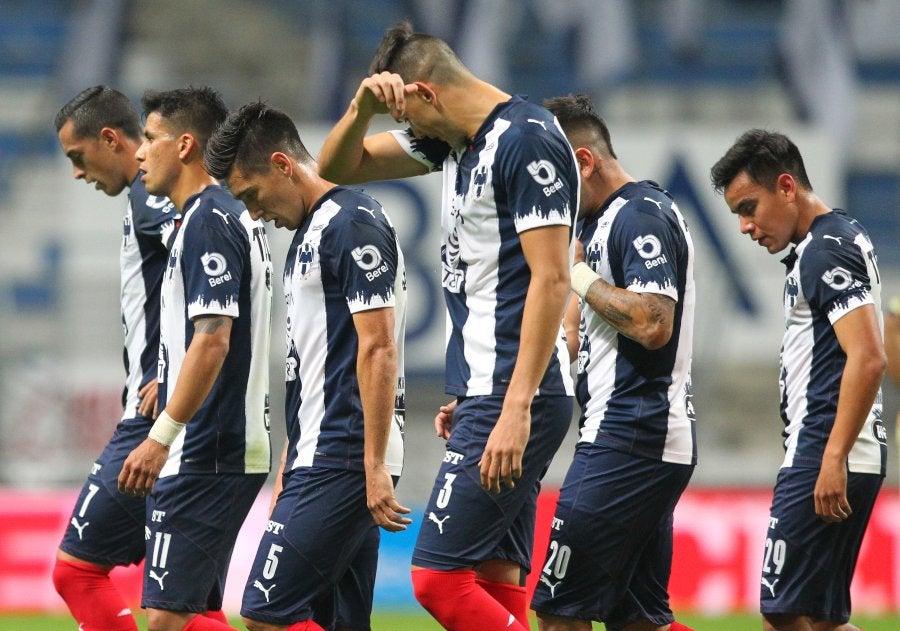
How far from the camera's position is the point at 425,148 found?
183 inches

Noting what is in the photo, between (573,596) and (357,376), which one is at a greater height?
(357,376)

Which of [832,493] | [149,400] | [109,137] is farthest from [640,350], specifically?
[109,137]

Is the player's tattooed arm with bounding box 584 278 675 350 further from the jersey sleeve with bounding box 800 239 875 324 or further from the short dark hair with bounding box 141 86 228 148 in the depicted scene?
the short dark hair with bounding box 141 86 228 148

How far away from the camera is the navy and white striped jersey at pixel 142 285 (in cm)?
555

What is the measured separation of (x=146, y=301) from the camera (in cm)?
559

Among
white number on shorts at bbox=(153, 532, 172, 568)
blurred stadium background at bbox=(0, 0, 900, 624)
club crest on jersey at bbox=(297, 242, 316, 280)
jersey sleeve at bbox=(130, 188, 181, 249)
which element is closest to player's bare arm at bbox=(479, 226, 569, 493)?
club crest on jersey at bbox=(297, 242, 316, 280)

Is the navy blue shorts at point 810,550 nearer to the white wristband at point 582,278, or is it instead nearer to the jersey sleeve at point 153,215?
the white wristband at point 582,278

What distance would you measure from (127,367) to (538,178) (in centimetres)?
234

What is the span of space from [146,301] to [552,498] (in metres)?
5.26

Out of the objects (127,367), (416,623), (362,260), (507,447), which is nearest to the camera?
(507,447)

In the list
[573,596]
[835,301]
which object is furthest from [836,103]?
[573,596]

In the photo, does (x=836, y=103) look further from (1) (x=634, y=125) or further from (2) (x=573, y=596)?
(2) (x=573, y=596)

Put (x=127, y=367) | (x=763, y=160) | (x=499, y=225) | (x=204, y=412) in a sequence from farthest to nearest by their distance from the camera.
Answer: (x=127, y=367) < (x=763, y=160) < (x=204, y=412) < (x=499, y=225)

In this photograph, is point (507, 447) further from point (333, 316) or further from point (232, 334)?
point (232, 334)
